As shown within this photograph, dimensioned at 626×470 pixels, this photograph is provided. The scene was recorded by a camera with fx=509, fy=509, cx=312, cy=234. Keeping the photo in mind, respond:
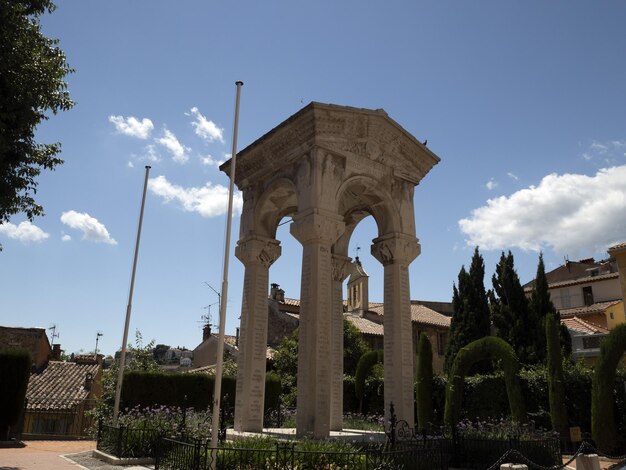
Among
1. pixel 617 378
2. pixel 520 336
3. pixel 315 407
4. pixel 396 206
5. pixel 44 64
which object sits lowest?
pixel 315 407

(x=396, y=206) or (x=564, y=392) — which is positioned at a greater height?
(x=396, y=206)

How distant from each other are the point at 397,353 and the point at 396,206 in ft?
14.7

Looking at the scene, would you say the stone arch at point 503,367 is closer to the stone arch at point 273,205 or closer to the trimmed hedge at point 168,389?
the stone arch at point 273,205

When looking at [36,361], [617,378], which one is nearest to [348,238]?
[617,378]

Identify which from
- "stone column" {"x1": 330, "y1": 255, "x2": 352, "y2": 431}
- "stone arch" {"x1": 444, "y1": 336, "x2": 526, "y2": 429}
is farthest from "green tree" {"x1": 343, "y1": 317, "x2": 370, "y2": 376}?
"stone column" {"x1": 330, "y1": 255, "x2": 352, "y2": 431}

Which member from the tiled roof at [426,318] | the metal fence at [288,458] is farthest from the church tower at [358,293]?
the metal fence at [288,458]

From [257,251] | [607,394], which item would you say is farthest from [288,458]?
[607,394]

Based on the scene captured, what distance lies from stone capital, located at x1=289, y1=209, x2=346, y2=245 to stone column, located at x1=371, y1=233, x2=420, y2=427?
2.25m

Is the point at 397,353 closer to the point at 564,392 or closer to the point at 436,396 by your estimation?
the point at 564,392

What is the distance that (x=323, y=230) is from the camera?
1358cm

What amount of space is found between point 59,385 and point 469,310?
25554 millimetres

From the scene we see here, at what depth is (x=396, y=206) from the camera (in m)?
15.8

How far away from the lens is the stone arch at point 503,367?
624 inches

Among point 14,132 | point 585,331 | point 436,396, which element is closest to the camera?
point 14,132
